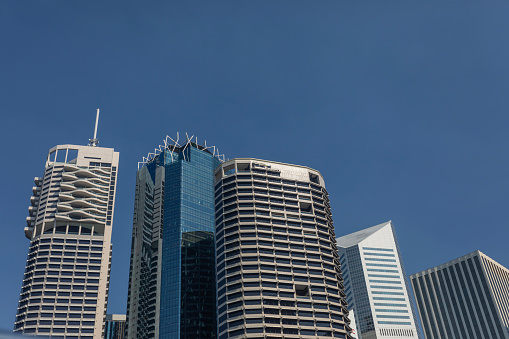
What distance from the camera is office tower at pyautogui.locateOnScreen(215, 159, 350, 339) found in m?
157

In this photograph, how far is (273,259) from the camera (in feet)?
560

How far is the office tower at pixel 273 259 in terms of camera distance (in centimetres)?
15662

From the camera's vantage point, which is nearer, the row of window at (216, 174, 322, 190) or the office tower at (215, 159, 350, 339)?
the office tower at (215, 159, 350, 339)

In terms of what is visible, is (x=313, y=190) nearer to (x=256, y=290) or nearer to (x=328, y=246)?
(x=328, y=246)

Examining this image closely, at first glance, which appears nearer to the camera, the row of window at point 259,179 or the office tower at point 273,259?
the office tower at point 273,259

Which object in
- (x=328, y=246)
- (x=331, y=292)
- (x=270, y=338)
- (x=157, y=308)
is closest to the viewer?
(x=270, y=338)

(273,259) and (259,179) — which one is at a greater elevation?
(259,179)

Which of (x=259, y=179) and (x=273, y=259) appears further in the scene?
(x=259, y=179)

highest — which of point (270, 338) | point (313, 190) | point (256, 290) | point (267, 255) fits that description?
point (313, 190)

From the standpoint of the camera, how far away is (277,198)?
189 metres

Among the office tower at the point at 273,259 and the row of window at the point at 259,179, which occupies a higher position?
the row of window at the point at 259,179

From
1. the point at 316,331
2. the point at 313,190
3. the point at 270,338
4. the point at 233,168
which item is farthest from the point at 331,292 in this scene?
the point at 233,168

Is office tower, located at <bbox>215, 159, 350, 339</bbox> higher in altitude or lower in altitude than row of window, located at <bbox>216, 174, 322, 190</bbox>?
lower

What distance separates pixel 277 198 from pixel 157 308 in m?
59.7
